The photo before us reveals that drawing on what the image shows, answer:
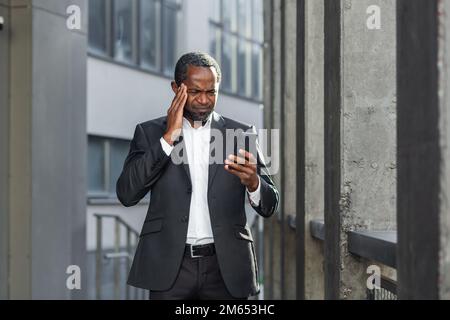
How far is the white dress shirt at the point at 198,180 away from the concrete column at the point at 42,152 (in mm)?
3070

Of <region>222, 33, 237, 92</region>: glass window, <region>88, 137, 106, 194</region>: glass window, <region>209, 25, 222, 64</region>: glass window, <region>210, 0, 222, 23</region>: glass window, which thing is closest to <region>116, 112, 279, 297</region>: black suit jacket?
<region>88, 137, 106, 194</region>: glass window

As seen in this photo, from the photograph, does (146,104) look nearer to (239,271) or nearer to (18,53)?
(18,53)

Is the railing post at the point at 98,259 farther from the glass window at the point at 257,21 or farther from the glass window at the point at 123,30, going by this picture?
the glass window at the point at 257,21

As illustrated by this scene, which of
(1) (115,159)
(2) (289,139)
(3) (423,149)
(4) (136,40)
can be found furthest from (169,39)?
(3) (423,149)

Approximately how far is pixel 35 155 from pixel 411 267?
14.8ft

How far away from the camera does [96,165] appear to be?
19.9 meters

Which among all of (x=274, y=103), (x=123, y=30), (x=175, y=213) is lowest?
(x=175, y=213)

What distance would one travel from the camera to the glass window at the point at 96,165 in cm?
1962

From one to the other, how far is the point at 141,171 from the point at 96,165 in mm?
16521

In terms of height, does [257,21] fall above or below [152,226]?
above

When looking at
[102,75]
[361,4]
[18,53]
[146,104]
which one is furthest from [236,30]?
[361,4]

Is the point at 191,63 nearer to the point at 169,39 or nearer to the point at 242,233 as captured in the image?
the point at 242,233

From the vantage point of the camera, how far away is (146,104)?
72.9 feet
